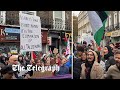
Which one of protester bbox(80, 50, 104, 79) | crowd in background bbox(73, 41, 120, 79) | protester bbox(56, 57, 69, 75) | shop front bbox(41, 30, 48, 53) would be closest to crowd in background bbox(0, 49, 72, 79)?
protester bbox(56, 57, 69, 75)

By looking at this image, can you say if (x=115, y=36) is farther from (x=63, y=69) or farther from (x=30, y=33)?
(x=30, y=33)

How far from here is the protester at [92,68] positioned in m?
10.8

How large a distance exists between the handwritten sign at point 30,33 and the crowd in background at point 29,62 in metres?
0.21

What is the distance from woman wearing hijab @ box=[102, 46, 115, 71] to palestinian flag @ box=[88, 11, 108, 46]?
0.29 m

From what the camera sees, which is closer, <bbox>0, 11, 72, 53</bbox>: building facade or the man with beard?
<bbox>0, 11, 72, 53</bbox>: building facade

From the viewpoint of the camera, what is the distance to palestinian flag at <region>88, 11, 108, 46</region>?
421 inches

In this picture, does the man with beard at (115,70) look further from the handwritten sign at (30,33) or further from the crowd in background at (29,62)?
the handwritten sign at (30,33)

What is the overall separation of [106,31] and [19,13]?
247cm

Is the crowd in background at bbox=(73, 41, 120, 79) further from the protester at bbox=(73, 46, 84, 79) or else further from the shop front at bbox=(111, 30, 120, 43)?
the shop front at bbox=(111, 30, 120, 43)
